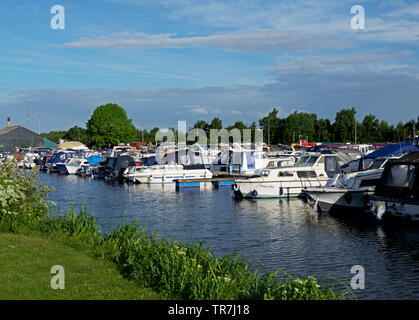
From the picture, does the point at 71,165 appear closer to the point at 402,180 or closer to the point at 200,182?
the point at 200,182

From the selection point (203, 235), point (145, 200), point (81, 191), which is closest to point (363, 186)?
point (203, 235)

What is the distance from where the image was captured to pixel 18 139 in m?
120

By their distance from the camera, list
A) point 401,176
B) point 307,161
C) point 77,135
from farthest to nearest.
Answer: point 77,135 → point 307,161 → point 401,176

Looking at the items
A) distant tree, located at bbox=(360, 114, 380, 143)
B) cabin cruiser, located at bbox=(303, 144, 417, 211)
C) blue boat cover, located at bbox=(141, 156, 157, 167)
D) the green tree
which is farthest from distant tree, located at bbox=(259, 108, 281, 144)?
cabin cruiser, located at bbox=(303, 144, 417, 211)

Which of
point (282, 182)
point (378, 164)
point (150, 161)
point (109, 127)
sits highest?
point (109, 127)

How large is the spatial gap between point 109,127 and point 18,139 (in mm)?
23040

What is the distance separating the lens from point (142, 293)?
1042 centimetres

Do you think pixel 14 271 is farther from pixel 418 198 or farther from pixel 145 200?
pixel 145 200

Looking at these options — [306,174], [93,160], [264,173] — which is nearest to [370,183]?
[306,174]

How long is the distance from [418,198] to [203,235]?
11113mm

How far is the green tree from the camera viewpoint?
12975 cm

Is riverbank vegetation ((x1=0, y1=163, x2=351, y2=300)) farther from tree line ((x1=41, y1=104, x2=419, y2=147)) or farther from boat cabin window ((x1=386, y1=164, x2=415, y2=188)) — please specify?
tree line ((x1=41, y1=104, x2=419, y2=147))

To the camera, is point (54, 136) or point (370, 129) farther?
point (54, 136)

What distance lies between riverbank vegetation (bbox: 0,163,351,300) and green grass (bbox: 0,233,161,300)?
7 cm
